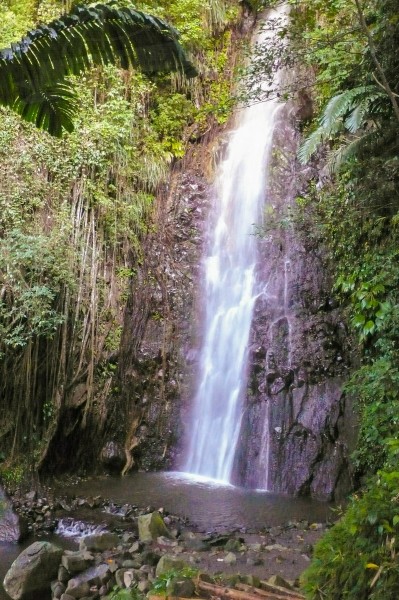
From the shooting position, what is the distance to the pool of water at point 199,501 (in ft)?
24.4

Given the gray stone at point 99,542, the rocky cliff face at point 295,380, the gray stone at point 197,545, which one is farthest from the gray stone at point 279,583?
the rocky cliff face at point 295,380

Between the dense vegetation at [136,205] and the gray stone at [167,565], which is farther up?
the dense vegetation at [136,205]

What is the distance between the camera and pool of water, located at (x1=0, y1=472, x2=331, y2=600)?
7449mm

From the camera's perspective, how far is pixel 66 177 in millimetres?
10914

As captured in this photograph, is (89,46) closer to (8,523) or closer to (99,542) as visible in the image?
(99,542)

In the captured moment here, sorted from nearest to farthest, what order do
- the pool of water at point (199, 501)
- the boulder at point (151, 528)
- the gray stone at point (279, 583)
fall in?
the gray stone at point (279, 583)
the boulder at point (151, 528)
the pool of water at point (199, 501)

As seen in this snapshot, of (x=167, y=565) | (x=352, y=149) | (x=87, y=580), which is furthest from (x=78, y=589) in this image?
(x=352, y=149)

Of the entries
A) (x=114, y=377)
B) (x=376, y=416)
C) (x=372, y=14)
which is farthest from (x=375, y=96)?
(x=114, y=377)

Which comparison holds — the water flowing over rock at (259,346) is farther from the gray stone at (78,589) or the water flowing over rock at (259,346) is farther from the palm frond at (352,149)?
the gray stone at (78,589)

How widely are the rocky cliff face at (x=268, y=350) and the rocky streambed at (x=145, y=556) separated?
180 cm

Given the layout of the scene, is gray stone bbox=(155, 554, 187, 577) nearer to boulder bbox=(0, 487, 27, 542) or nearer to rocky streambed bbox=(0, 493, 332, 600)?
rocky streambed bbox=(0, 493, 332, 600)

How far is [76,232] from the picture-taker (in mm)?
10531

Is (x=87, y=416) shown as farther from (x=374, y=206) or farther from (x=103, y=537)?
(x=374, y=206)

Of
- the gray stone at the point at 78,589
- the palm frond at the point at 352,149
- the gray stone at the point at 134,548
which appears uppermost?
the palm frond at the point at 352,149
